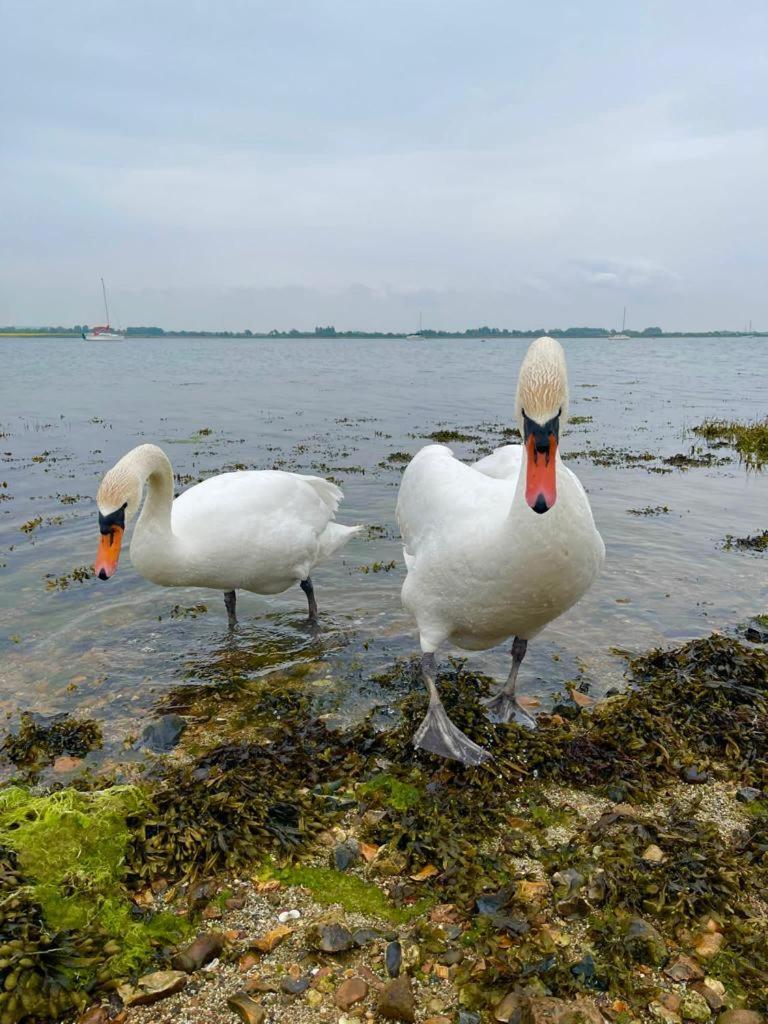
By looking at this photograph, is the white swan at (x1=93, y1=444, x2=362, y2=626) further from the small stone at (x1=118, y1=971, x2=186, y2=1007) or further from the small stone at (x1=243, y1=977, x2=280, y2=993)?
the small stone at (x1=243, y1=977, x2=280, y2=993)

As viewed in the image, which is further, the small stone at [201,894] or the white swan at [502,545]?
the white swan at [502,545]

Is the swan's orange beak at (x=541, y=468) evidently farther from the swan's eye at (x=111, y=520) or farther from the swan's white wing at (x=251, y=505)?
the swan's white wing at (x=251, y=505)

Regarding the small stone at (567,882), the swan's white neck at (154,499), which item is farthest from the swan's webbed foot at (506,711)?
the swan's white neck at (154,499)

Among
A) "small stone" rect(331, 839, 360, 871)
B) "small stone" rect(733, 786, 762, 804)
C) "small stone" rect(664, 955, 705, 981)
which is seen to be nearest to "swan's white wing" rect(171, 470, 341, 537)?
"small stone" rect(331, 839, 360, 871)

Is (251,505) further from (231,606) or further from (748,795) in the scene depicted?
(748,795)

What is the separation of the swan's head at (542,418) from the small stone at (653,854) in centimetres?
186

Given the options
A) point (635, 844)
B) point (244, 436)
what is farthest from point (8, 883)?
point (244, 436)

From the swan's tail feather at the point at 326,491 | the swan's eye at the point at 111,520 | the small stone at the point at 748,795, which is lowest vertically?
the small stone at the point at 748,795

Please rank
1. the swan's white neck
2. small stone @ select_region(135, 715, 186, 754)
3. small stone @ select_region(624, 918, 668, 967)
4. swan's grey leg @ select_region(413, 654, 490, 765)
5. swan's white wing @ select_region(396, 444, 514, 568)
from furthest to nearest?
the swan's white neck, small stone @ select_region(135, 715, 186, 754), swan's grey leg @ select_region(413, 654, 490, 765), swan's white wing @ select_region(396, 444, 514, 568), small stone @ select_region(624, 918, 668, 967)

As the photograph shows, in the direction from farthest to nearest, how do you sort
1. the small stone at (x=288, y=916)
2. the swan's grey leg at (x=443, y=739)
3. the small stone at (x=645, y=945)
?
the swan's grey leg at (x=443, y=739) < the small stone at (x=288, y=916) < the small stone at (x=645, y=945)

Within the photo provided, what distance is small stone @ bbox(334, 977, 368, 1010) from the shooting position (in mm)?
2787

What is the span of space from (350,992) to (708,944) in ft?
5.10

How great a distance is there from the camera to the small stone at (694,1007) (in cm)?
271

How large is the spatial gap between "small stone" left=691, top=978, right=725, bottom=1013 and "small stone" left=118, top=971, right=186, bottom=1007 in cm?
211
